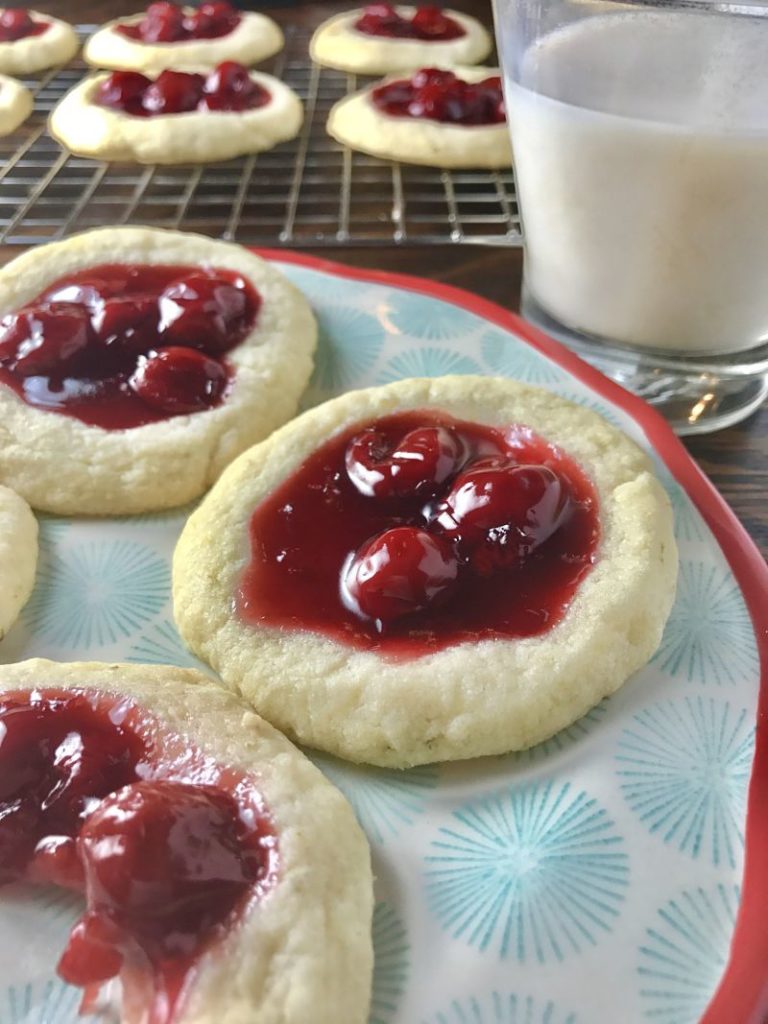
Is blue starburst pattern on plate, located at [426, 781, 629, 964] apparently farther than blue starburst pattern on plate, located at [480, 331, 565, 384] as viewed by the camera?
No

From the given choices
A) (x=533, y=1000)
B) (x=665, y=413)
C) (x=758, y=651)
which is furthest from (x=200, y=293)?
(x=533, y=1000)

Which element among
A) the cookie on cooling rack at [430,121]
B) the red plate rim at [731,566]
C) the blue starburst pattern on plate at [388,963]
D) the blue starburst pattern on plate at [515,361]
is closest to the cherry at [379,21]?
the cookie on cooling rack at [430,121]

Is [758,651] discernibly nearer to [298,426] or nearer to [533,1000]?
[533,1000]

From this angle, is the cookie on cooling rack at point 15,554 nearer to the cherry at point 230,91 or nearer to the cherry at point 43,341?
the cherry at point 43,341

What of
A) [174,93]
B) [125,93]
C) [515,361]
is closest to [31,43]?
[125,93]

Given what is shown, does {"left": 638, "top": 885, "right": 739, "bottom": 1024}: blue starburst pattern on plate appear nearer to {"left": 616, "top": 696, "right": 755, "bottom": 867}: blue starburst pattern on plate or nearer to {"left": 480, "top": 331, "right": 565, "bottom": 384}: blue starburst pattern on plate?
{"left": 616, "top": 696, "right": 755, "bottom": 867}: blue starburst pattern on plate

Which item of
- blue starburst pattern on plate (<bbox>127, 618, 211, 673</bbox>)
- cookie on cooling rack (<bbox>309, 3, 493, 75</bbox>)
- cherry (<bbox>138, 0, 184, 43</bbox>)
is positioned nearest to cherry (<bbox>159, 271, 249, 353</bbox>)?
blue starburst pattern on plate (<bbox>127, 618, 211, 673</bbox>)
